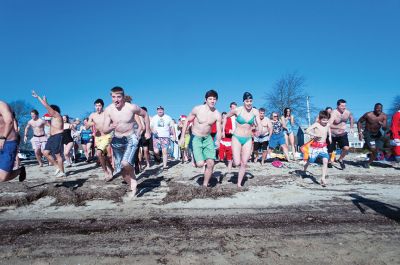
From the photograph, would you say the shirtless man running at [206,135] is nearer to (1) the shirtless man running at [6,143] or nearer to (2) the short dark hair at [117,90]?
(2) the short dark hair at [117,90]

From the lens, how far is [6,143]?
14.8 ft

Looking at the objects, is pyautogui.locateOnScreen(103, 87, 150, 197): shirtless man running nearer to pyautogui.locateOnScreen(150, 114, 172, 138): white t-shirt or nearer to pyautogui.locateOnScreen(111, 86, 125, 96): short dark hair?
pyautogui.locateOnScreen(111, 86, 125, 96): short dark hair

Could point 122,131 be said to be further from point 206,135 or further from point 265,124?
point 265,124

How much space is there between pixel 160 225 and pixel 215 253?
114 cm

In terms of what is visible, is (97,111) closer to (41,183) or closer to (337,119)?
(41,183)

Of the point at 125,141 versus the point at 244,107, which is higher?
the point at 244,107

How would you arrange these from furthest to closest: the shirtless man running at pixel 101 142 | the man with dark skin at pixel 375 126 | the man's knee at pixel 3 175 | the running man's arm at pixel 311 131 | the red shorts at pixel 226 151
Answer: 1. the red shorts at pixel 226 151
2. the man with dark skin at pixel 375 126
3. the shirtless man running at pixel 101 142
4. the running man's arm at pixel 311 131
5. the man's knee at pixel 3 175

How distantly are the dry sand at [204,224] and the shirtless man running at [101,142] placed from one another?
0.83 meters

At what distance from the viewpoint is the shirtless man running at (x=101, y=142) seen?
7.08 metres

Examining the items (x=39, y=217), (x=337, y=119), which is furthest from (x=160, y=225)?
(x=337, y=119)

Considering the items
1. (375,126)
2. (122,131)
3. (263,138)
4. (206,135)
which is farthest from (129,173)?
(375,126)

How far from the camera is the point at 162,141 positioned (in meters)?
9.45

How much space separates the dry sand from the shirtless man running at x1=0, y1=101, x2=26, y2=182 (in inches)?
29.0

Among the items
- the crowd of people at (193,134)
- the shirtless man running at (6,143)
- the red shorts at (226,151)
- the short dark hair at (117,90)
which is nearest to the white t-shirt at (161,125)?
the crowd of people at (193,134)
